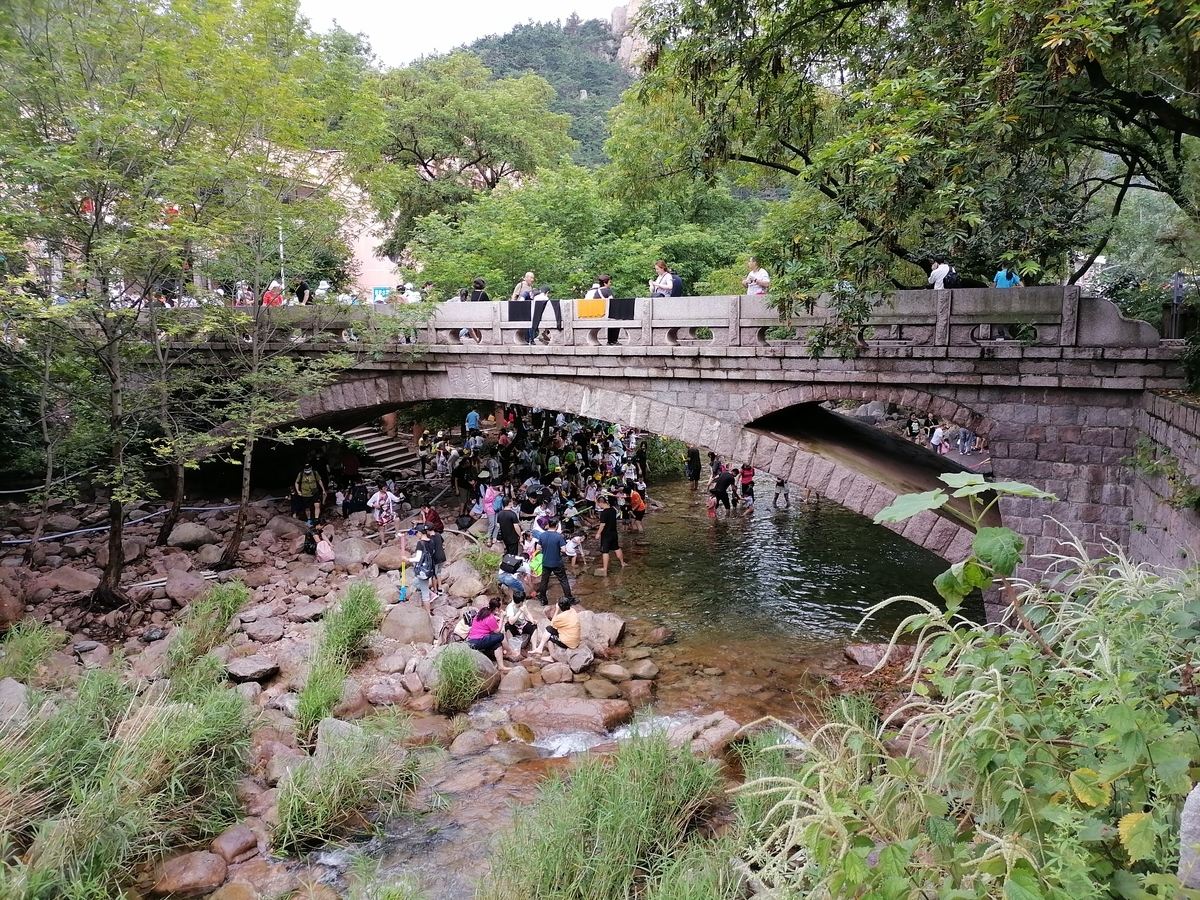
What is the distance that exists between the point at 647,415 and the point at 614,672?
4.18 meters

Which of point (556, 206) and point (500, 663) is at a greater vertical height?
point (556, 206)

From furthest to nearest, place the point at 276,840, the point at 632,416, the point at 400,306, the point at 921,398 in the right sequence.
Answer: the point at 400,306
the point at 632,416
the point at 921,398
the point at 276,840

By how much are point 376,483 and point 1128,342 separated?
17156mm

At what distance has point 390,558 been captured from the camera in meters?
14.7

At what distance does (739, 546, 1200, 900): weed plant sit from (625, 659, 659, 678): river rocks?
22.7ft

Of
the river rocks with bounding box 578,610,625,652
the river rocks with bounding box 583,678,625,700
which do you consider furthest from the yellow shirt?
the river rocks with bounding box 583,678,625,700

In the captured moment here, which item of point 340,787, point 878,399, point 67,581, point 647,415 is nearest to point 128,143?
point 67,581

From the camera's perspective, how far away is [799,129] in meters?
12.9

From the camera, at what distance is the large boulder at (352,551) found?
14.9 m

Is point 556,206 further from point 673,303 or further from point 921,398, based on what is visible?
point 921,398

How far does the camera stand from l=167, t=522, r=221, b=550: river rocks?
15.0 metres

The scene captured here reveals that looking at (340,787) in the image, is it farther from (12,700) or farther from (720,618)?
(720,618)

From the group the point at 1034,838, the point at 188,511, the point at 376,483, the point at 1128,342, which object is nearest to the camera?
the point at 1034,838

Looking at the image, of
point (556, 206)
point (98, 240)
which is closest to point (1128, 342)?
point (98, 240)
